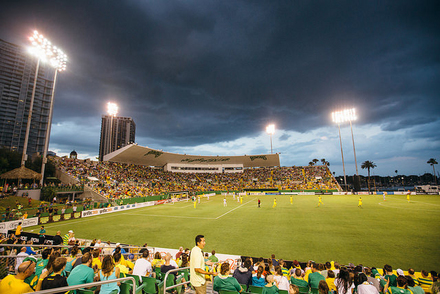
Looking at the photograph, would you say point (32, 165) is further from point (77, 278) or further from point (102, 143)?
point (102, 143)

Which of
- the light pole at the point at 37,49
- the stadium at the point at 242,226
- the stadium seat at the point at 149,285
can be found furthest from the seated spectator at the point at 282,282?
the light pole at the point at 37,49

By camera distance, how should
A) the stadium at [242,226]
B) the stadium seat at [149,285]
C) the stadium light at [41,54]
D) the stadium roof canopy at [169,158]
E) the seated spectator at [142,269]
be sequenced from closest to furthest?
the stadium seat at [149,285], the seated spectator at [142,269], the stadium at [242,226], the stadium light at [41,54], the stadium roof canopy at [169,158]

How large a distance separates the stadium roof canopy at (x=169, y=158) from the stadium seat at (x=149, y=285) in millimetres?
48232

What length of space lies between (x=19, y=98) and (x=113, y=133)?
296ft

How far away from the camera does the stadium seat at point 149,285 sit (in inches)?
220

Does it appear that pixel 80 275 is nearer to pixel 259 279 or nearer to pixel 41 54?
pixel 259 279

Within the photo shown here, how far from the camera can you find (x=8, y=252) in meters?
9.63

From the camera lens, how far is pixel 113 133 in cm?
15625

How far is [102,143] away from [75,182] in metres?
140

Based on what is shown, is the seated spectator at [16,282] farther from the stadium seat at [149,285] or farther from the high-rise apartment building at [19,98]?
the high-rise apartment building at [19,98]

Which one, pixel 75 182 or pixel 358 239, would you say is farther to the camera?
pixel 75 182

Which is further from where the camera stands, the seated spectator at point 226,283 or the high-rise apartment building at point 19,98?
the high-rise apartment building at point 19,98

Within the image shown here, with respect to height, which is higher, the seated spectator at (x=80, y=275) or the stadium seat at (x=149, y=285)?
the seated spectator at (x=80, y=275)

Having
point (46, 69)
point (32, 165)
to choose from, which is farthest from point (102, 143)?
point (32, 165)
